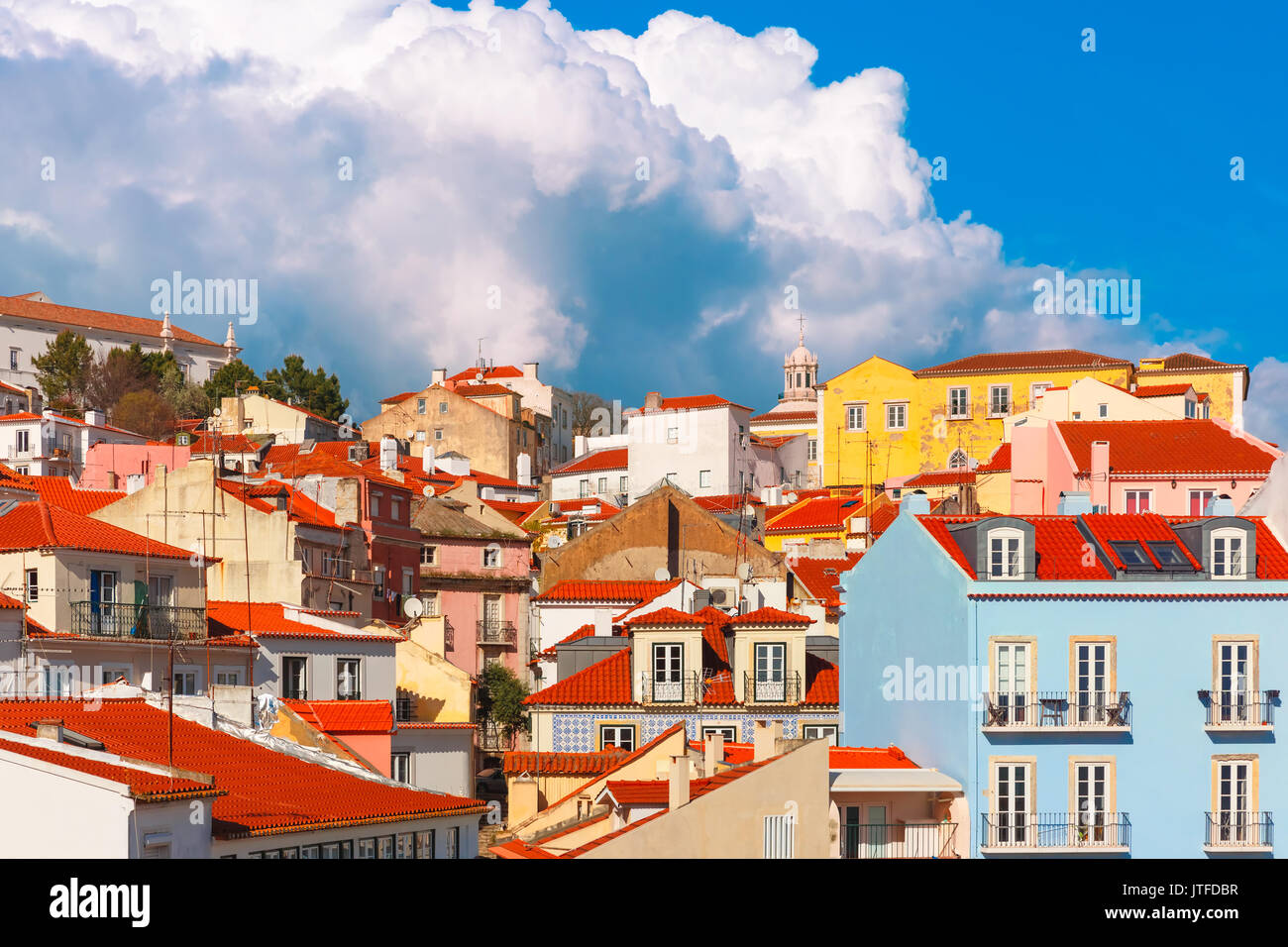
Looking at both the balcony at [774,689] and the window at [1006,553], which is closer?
the window at [1006,553]

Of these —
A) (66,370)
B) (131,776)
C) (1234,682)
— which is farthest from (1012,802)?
(66,370)

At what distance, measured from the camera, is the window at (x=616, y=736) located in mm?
46938

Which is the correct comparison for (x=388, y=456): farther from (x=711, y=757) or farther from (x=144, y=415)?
(x=711, y=757)

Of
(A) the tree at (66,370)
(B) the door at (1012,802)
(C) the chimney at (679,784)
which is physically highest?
(A) the tree at (66,370)

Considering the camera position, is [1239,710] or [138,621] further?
[138,621]

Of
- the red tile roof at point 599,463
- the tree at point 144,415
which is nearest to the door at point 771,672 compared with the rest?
the red tile roof at point 599,463

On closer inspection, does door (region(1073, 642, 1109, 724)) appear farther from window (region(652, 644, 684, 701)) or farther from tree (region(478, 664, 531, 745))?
tree (region(478, 664, 531, 745))

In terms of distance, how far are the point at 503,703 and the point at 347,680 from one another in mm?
17077

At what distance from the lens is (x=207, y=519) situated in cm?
5531

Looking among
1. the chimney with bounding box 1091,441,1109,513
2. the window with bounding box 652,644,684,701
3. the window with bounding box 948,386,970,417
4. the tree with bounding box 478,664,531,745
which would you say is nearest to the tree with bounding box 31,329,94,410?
the window with bounding box 948,386,970,417

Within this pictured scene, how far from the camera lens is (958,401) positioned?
10300cm

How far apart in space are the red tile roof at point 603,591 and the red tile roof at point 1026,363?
45522 millimetres

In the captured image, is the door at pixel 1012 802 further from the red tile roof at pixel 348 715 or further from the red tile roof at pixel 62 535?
the red tile roof at pixel 62 535

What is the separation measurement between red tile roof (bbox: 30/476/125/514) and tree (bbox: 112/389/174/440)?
4675cm
